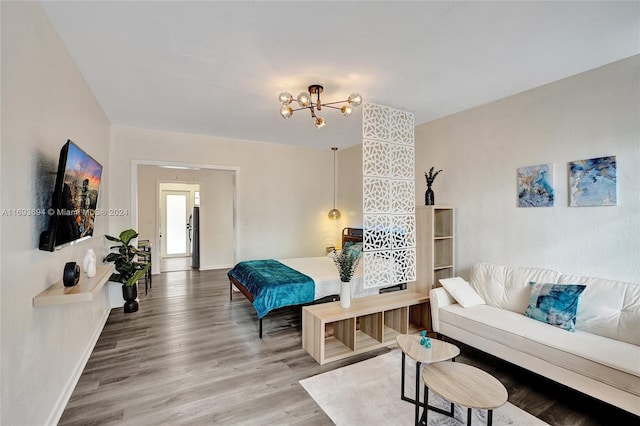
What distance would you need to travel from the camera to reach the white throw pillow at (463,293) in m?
3.05

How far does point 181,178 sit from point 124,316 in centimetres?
427

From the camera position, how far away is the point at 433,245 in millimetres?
3580

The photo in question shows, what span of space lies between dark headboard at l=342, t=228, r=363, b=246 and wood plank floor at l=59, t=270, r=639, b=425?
7.29 ft

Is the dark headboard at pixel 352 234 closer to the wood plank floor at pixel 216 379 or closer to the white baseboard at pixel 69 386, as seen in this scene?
the wood plank floor at pixel 216 379

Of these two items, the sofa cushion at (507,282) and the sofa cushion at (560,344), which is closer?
the sofa cushion at (560,344)

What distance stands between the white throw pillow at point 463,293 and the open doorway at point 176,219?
26.3 ft

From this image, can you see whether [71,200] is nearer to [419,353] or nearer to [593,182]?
[419,353]

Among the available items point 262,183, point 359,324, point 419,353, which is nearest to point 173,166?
point 262,183

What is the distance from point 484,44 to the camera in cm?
226

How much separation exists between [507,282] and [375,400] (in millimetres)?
1887

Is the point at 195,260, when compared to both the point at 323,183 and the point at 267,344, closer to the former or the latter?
the point at 323,183

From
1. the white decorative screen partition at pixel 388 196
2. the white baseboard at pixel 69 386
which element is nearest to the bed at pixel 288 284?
the white decorative screen partition at pixel 388 196

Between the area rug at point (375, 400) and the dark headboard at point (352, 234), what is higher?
the dark headboard at point (352, 234)

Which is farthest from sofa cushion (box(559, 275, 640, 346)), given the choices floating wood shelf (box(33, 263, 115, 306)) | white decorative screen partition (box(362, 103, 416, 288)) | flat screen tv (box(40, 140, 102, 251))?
flat screen tv (box(40, 140, 102, 251))
